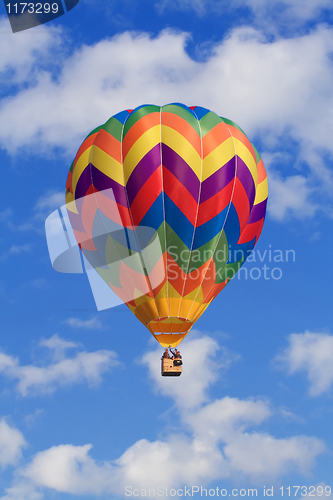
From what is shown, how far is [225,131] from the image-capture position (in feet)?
70.7

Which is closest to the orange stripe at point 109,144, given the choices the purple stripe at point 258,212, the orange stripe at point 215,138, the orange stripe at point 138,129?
the orange stripe at point 138,129

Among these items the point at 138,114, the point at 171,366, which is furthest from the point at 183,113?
the point at 171,366

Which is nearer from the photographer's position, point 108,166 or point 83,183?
point 108,166

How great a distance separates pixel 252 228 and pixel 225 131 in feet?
10.7

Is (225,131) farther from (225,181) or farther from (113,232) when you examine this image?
(113,232)

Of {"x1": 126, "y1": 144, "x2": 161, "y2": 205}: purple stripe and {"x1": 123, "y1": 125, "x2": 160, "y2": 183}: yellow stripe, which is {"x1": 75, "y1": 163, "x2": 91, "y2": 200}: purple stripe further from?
{"x1": 126, "y1": 144, "x2": 161, "y2": 205}: purple stripe

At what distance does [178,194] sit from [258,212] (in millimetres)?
3409

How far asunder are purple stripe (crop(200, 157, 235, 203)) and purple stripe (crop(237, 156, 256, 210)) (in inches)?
14.6

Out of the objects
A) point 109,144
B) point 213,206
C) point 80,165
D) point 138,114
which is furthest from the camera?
point 80,165

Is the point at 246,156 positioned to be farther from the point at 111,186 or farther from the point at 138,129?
the point at 111,186

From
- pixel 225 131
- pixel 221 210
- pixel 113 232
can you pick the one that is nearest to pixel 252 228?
pixel 221 210

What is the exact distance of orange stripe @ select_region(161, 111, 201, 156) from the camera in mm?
20859

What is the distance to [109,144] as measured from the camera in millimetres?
21156

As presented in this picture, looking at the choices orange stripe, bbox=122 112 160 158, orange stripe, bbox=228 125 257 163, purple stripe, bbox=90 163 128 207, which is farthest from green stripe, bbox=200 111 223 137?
purple stripe, bbox=90 163 128 207
